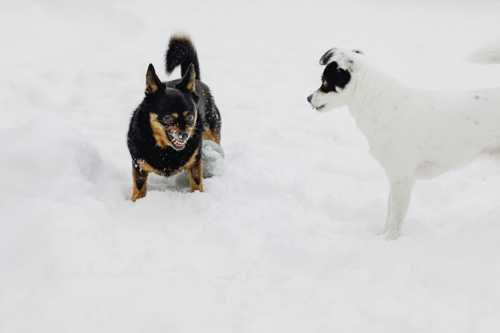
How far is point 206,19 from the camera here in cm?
988

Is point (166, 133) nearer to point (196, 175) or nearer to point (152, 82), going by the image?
point (152, 82)

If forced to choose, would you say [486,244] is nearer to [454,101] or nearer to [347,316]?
[454,101]

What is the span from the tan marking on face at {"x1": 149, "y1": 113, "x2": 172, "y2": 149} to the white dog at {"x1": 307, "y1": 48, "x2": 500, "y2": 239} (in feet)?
3.62

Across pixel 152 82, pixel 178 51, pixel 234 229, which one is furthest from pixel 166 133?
pixel 178 51

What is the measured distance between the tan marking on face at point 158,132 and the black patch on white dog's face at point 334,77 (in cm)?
119

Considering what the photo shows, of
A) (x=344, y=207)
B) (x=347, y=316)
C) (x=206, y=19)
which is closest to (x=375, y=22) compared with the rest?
(x=206, y=19)

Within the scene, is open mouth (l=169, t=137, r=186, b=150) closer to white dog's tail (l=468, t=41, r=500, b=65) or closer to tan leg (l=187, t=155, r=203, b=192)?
tan leg (l=187, t=155, r=203, b=192)

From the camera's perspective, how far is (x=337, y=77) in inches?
121

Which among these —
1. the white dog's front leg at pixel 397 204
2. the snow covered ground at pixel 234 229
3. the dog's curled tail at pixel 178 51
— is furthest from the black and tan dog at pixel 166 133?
the white dog's front leg at pixel 397 204

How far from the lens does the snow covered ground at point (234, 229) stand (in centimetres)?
229

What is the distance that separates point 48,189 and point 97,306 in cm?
125

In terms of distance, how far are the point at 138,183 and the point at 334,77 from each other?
1.63m

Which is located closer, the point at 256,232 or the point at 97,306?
the point at 97,306

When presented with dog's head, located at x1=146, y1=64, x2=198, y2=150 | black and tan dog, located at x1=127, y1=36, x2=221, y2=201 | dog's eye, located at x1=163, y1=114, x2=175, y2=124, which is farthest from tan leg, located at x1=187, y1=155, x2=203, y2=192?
dog's eye, located at x1=163, y1=114, x2=175, y2=124
